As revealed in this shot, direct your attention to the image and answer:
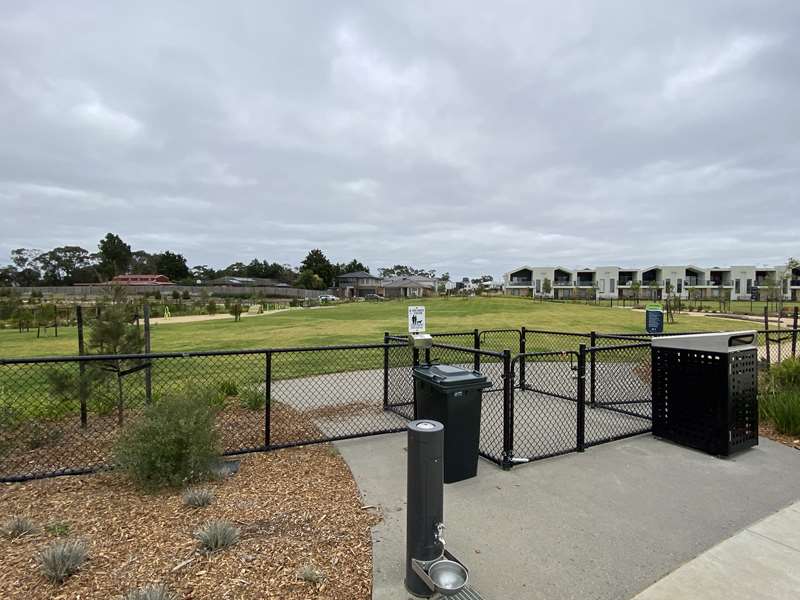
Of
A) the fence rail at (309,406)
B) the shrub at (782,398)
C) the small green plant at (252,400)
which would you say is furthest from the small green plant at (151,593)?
the shrub at (782,398)

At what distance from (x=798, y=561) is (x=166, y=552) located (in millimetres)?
4020

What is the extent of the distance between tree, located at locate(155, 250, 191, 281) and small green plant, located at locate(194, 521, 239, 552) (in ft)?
319

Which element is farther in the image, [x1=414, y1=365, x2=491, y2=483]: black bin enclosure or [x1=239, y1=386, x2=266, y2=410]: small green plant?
[x1=239, y1=386, x2=266, y2=410]: small green plant

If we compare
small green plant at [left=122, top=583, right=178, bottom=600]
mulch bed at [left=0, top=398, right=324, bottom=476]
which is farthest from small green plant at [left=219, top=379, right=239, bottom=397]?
small green plant at [left=122, top=583, right=178, bottom=600]

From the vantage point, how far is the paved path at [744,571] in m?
2.61

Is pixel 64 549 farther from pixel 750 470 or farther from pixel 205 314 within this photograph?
pixel 205 314

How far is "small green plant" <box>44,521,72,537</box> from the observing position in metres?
3.06

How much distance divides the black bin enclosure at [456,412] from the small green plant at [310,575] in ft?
5.44

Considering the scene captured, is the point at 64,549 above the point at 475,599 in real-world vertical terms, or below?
above

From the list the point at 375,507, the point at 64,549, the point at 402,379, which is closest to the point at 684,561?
the point at 375,507

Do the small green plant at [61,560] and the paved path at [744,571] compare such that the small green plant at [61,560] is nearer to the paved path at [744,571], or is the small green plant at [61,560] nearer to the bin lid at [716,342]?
the paved path at [744,571]

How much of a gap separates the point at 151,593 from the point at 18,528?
146cm

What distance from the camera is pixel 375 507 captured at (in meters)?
3.62

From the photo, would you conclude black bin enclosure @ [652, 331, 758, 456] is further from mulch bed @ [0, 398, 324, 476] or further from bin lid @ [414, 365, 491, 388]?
Result: mulch bed @ [0, 398, 324, 476]
